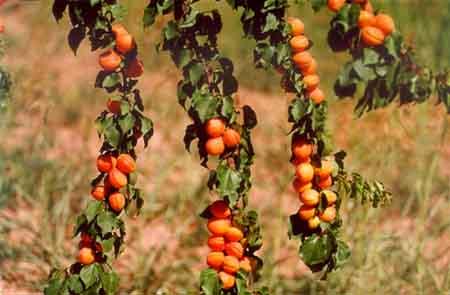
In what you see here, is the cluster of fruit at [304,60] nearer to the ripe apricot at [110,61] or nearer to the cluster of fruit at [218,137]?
the cluster of fruit at [218,137]

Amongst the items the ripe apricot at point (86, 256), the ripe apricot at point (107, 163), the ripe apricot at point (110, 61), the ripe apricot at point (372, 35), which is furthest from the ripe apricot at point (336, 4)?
the ripe apricot at point (86, 256)

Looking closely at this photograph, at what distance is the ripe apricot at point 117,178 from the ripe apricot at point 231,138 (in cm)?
24

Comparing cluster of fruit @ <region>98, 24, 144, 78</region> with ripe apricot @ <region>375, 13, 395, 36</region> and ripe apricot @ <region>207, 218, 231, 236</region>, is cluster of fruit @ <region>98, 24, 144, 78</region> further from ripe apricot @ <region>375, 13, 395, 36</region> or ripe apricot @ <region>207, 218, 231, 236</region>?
ripe apricot @ <region>375, 13, 395, 36</region>

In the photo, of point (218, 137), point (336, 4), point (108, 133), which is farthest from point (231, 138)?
point (336, 4)

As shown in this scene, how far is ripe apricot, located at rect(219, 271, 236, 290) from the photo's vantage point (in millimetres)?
2092

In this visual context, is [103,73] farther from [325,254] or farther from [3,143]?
[3,143]

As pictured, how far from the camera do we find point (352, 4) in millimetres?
2127

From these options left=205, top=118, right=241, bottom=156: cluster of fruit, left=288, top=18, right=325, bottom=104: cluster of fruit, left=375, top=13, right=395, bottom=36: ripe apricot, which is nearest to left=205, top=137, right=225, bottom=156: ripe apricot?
left=205, top=118, right=241, bottom=156: cluster of fruit

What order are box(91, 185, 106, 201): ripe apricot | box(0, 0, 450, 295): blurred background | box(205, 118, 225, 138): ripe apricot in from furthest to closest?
box(0, 0, 450, 295): blurred background
box(91, 185, 106, 201): ripe apricot
box(205, 118, 225, 138): ripe apricot

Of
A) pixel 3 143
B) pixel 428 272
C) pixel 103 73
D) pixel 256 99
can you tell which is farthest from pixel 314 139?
pixel 256 99

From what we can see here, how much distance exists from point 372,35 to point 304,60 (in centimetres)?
20

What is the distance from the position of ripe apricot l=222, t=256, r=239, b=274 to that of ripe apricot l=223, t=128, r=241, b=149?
0.26 m

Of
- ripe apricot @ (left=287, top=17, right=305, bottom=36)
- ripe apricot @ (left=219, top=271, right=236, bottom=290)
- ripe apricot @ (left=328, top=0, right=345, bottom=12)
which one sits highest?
ripe apricot @ (left=328, top=0, right=345, bottom=12)

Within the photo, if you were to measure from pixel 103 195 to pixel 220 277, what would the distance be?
324 millimetres
